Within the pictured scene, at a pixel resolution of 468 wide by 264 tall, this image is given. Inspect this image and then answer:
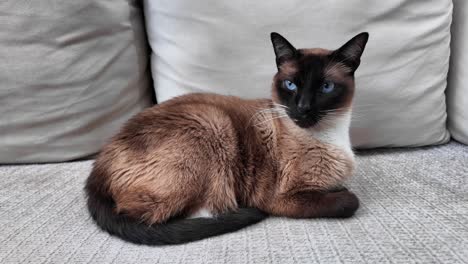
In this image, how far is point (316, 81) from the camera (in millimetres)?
1129

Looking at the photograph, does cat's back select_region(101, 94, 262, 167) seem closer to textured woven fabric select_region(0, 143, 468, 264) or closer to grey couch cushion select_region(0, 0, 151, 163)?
textured woven fabric select_region(0, 143, 468, 264)

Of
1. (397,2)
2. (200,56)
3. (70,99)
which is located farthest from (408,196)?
(70,99)

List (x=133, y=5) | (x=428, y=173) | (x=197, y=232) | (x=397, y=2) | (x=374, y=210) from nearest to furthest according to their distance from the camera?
(x=197, y=232) < (x=374, y=210) < (x=428, y=173) < (x=397, y=2) < (x=133, y=5)

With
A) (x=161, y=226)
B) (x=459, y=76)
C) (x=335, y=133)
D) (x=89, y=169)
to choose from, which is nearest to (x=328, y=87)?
(x=335, y=133)

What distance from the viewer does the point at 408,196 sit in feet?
3.75

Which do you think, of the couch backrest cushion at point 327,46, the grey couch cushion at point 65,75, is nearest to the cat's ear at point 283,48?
the couch backrest cushion at point 327,46

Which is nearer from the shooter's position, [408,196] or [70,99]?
[408,196]

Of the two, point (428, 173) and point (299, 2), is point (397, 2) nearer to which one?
point (299, 2)

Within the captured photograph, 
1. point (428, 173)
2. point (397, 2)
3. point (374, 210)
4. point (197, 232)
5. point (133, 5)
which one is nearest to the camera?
point (197, 232)

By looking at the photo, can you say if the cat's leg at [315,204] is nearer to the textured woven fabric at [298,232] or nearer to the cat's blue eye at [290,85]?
the textured woven fabric at [298,232]

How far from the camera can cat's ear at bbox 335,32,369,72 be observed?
112 centimetres

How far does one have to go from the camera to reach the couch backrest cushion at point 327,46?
1.42 m

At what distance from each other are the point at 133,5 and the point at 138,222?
0.94 m

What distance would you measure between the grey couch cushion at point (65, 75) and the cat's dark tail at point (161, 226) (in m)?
0.52
